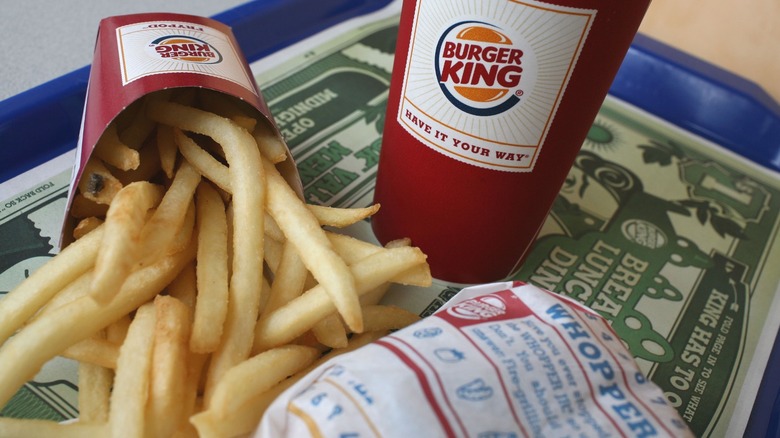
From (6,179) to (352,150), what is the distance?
0.65 metres

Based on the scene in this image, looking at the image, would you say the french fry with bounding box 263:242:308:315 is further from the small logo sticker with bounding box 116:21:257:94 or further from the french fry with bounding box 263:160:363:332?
the small logo sticker with bounding box 116:21:257:94

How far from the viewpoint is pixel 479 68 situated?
0.83 meters

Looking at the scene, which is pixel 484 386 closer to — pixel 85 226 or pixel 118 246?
pixel 118 246

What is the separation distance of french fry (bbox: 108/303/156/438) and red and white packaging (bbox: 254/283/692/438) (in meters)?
0.12

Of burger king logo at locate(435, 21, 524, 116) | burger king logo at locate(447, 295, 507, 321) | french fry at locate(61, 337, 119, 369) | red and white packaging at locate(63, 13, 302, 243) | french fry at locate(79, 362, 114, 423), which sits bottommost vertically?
french fry at locate(79, 362, 114, 423)

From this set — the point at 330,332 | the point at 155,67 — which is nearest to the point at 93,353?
the point at 330,332

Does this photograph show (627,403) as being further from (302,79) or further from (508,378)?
(302,79)

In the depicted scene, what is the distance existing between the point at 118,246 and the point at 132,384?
141 mm

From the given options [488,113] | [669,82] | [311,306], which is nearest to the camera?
[311,306]

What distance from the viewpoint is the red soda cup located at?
797 mm

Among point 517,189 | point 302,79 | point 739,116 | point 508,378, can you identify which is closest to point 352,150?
point 302,79

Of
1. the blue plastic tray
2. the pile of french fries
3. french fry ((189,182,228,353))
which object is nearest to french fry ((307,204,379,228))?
the pile of french fries

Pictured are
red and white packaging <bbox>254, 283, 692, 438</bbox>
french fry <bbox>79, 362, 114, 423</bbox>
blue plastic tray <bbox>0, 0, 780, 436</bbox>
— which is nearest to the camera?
red and white packaging <bbox>254, 283, 692, 438</bbox>

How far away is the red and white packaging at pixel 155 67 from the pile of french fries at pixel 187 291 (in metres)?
0.04
